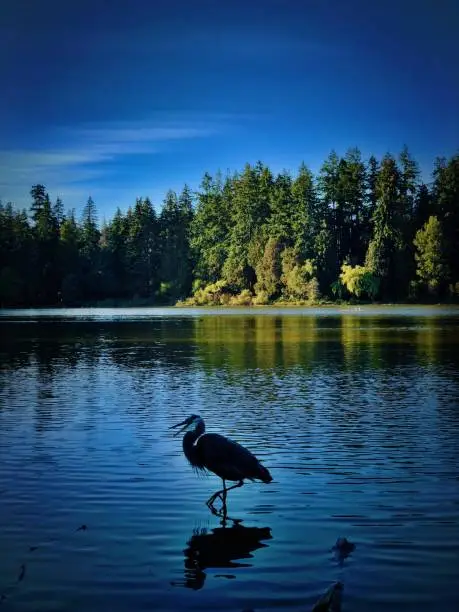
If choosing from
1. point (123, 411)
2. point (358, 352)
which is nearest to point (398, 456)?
point (123, 411)

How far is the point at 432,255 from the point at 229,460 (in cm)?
10612

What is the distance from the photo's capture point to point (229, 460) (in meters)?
11.5

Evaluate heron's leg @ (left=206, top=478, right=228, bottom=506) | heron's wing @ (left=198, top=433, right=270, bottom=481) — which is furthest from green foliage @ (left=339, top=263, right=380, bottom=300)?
heron's wing @ (left=198, top=433, right=270, bottom=481)

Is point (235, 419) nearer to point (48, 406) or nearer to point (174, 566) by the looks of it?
point (48, 406)

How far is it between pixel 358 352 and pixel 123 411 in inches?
812

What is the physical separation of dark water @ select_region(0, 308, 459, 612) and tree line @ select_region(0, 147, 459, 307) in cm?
9253

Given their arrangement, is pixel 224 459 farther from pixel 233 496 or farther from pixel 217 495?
pixel 233 496

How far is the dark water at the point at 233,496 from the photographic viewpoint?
8.64 m

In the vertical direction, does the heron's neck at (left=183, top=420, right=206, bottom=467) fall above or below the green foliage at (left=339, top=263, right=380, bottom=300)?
below

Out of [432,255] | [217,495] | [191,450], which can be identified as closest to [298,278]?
[432,255]

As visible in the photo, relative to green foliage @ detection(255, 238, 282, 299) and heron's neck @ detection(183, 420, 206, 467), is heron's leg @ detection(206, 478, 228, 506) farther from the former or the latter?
green foliage @ detection(255, 238, 282, 299)

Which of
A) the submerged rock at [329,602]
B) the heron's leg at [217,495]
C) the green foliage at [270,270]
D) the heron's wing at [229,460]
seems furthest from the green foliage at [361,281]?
the submerged rock at [329,602]

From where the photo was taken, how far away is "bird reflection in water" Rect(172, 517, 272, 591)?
9.05 meters

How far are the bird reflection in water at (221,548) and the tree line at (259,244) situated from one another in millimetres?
107032
